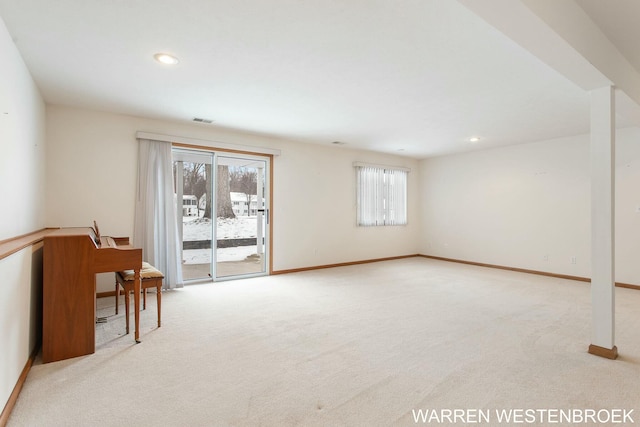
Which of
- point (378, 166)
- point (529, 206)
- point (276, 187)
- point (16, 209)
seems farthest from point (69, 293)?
point (529, 206)

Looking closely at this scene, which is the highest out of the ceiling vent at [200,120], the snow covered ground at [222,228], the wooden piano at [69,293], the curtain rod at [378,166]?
the ceiling vent at [200,120]

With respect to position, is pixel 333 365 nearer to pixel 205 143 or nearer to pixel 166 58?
pixel 166 58

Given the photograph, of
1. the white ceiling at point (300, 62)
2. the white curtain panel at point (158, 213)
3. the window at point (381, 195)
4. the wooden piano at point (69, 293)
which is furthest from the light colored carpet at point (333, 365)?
the window at point (381, 195)

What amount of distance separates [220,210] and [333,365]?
12.0ft

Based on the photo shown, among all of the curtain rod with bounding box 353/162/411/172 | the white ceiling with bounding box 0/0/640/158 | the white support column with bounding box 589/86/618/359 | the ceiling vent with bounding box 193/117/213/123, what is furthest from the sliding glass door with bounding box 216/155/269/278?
the white support column with bounding box 589/86/618/359

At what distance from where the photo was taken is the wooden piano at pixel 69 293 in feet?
8.00

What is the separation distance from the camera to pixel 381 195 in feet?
23.1

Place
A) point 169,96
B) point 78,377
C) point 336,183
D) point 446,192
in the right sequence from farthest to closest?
1. point 446,192
2. point 336,183
3. point 169,96
4. point 78,377

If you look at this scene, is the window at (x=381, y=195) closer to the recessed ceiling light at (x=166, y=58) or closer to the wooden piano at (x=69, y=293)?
the recessed ceiling light at (x=166, y=58)

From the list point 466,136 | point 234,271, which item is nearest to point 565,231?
point 466,136

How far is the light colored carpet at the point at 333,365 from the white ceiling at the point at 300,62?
7.76 ft

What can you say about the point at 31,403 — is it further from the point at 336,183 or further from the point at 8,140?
the point at 336,183

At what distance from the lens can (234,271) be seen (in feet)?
18.8

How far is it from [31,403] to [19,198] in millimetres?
1642
